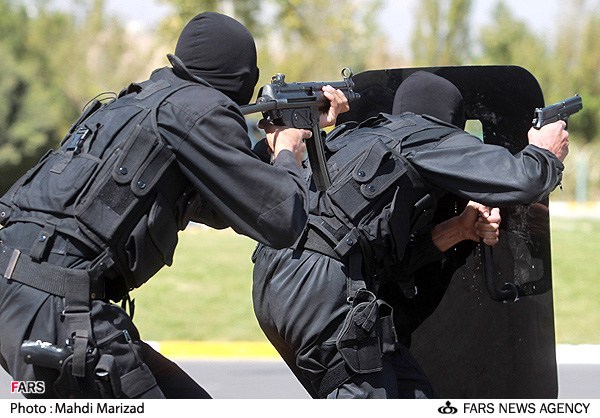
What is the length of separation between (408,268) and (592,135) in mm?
20631

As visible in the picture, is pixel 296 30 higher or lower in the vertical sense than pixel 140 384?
higher

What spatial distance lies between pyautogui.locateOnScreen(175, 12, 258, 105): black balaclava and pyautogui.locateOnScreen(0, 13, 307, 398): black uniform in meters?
0.12

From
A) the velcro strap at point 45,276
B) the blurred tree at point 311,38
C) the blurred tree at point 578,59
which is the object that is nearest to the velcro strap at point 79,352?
the velcro strap at point 45,276

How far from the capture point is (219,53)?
3346mm

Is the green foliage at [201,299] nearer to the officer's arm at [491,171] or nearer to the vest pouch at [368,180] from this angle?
the vest pouch at [368,180]

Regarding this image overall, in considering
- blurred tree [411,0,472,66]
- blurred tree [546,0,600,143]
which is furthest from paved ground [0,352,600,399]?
blurred tree [411,0,472,66]

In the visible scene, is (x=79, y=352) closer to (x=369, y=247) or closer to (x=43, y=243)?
(x=43, y=243)

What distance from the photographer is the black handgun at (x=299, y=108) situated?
12.1 ft

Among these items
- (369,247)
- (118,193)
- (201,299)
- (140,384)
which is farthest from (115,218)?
(201,299)

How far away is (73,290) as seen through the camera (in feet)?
10.2

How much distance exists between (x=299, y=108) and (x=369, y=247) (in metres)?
0.60

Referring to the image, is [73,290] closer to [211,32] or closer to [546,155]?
[211,32]

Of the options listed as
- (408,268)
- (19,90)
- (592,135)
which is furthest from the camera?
(592,135)
